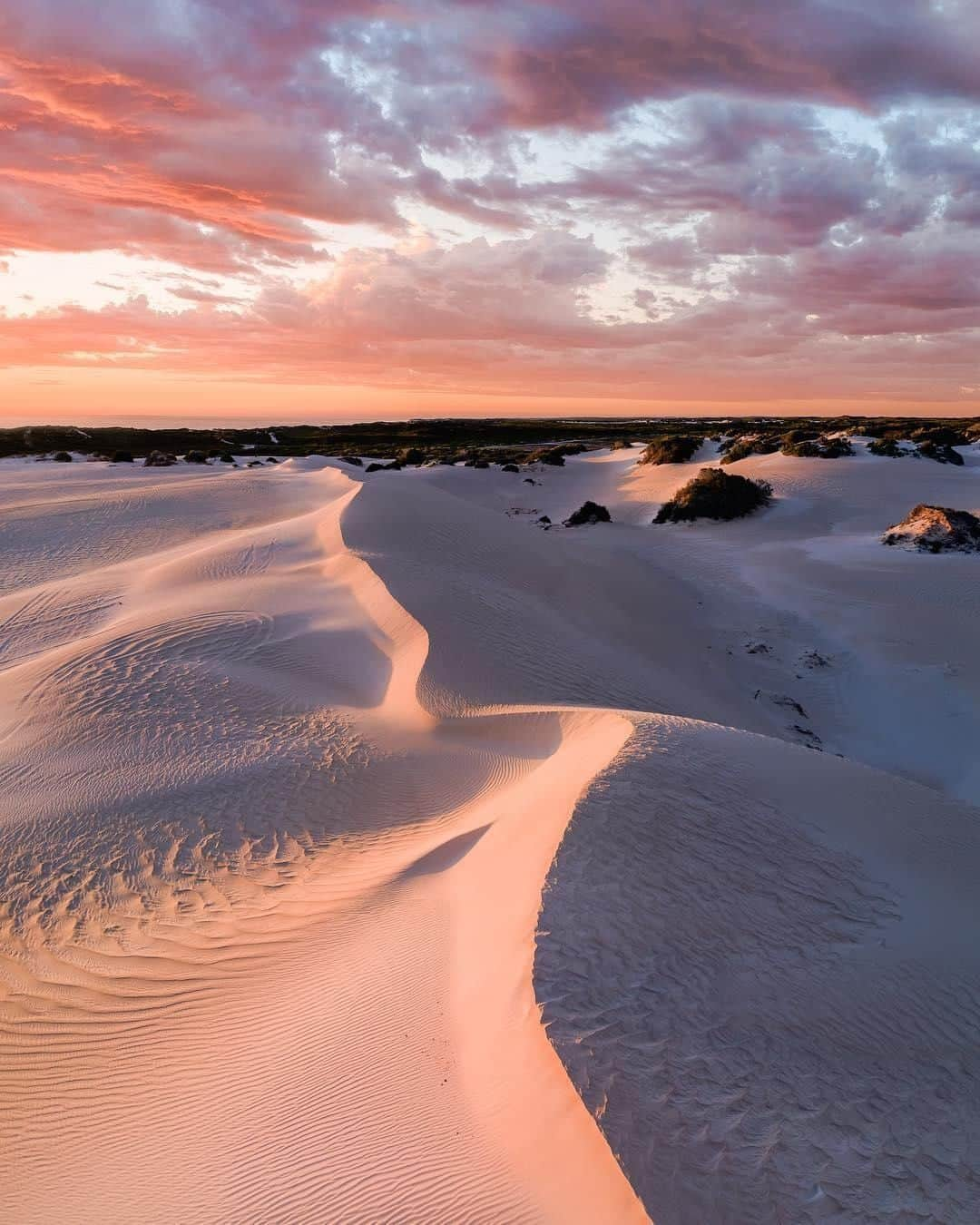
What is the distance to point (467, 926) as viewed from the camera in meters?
4.66

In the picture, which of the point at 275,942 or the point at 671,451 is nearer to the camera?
the point at 275,942

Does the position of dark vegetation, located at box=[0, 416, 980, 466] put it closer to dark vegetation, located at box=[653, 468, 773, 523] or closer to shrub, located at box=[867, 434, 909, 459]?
shrub, located at box=[867, 434, 909, 459]

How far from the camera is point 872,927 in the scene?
4.73 m

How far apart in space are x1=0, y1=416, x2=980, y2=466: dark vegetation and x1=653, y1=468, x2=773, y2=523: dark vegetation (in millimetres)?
6169

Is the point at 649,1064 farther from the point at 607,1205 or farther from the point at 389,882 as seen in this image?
the point at 389,882

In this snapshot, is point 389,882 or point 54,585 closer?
point 389,882

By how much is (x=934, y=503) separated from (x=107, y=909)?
22801 mm

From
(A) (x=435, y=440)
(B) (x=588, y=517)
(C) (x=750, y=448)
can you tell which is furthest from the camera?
(A) (x=435, y=440)

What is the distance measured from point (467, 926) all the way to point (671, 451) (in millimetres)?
27299

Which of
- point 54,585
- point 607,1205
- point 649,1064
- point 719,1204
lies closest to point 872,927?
point 649,1064

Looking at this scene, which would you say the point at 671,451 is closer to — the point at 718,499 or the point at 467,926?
the point at 718,499

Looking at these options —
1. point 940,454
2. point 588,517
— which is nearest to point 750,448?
point 940,454

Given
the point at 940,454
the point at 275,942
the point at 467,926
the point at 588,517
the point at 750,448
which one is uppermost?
the point at 750,448

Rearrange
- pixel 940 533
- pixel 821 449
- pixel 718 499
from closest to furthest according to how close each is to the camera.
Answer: pixel 940 533
pixel 718 499
pixel 821 449
